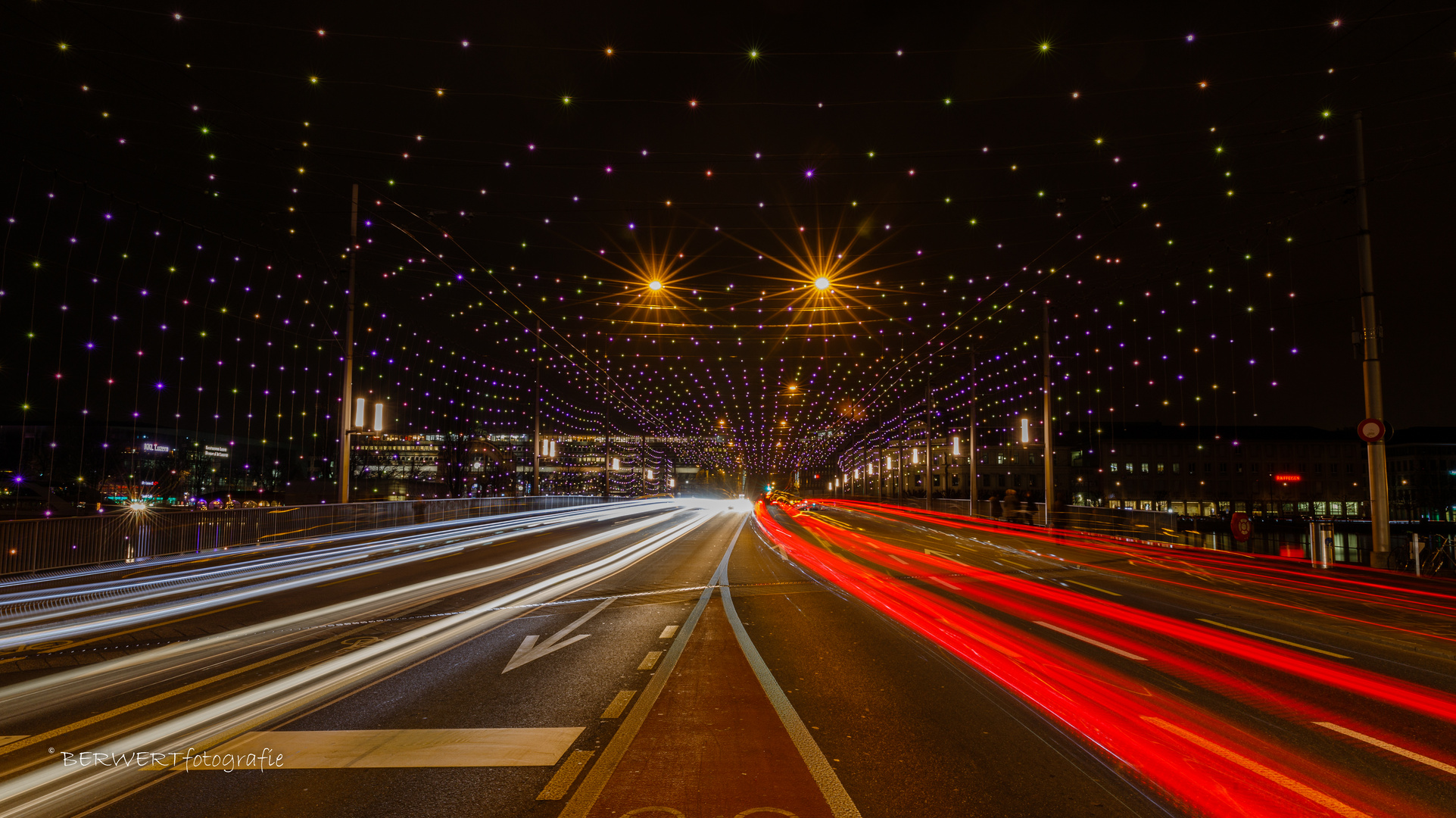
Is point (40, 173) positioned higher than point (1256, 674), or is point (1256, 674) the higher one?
point (40, 173)

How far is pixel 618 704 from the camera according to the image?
625cm

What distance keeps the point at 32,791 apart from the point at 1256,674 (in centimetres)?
1007

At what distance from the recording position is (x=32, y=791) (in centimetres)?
427

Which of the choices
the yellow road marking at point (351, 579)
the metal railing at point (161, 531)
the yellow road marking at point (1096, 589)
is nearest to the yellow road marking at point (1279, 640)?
the yellow road marking at point (1096, 589)

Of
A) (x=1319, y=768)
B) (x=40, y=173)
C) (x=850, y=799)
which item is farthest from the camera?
(x=40, y=173)

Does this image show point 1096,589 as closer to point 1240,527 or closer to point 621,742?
point 1240,527

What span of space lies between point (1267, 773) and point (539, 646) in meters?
7.12

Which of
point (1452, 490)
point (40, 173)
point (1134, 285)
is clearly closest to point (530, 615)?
point (40, 173)

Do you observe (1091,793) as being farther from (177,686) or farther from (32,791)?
(177,686)

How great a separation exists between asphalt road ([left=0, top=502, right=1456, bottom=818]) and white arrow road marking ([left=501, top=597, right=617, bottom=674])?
5 centimetres

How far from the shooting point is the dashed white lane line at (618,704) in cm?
593

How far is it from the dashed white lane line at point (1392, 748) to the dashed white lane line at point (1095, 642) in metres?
2.29

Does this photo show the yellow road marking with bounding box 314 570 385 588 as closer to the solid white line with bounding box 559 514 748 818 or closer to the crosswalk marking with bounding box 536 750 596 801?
the solid white line with bounding box 559 514 748 818

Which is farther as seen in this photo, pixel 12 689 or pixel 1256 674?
pixel 1256 674
